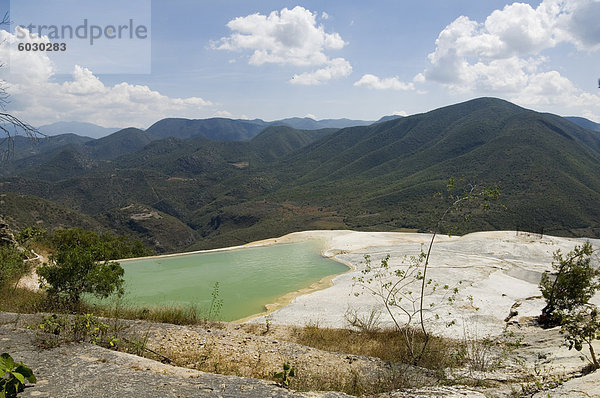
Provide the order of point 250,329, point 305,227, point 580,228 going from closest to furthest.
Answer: point 250,329, point 580,228, point 305,227

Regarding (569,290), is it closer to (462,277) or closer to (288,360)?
(462,277)

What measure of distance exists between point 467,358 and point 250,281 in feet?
37.1

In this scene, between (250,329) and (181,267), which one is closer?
(250,329)

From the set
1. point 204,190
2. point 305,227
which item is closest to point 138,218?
point 305,227

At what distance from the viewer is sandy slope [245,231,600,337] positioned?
36.2 ft

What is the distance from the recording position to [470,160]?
305 feet

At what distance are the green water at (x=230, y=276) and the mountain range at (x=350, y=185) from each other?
10.2 metres

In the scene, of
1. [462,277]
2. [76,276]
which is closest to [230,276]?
[76,276]

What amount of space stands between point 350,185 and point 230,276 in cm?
9958

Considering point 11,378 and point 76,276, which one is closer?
point 11,378

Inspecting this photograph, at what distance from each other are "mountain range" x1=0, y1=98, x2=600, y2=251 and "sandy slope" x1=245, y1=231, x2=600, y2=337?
524 centimetres

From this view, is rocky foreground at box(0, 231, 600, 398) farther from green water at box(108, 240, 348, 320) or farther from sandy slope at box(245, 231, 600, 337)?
green water at box(108, 240, 348, 320)

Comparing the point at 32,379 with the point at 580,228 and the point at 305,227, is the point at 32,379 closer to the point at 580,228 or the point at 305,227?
the point at 305,227

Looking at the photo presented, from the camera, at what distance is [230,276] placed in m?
17.3
